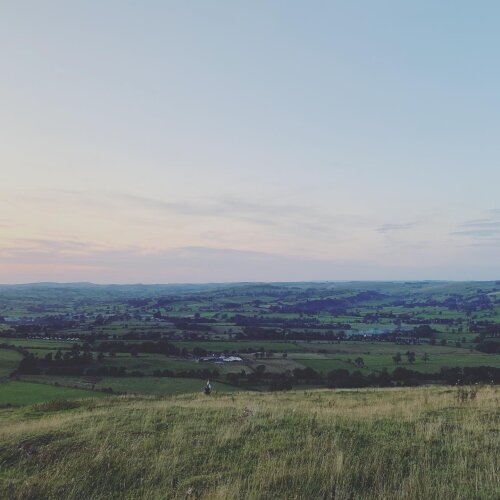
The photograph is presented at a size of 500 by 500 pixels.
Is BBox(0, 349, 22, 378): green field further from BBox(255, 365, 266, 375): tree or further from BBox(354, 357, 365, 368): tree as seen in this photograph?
BBox(354, 357, 365, 368): tree

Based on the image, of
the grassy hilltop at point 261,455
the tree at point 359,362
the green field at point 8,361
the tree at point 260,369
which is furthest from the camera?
the tree at point 359,362

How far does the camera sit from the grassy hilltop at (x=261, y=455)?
357 inches

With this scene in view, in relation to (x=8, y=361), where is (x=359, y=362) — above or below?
below

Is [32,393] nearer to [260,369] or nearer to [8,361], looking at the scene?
[8,361]

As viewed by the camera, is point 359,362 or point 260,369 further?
point 359,362

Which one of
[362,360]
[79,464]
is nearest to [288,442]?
[79,464]

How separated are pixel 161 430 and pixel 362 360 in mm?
85987

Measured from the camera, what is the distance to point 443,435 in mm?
12703

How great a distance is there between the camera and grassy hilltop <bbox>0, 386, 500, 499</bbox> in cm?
907

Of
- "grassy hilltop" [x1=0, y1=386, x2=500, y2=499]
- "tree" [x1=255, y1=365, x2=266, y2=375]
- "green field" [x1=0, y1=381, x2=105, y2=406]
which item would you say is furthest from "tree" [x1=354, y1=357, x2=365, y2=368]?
"grassy hilltop" [x1=0, y1=386, x2=500, y2=499]

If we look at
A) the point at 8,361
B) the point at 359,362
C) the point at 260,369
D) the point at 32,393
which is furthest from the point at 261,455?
the point at 8,361

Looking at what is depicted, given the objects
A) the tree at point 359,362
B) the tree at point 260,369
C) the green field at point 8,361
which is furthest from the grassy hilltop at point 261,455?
the tree at point 359,362

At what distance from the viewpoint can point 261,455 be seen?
11031 millimetres

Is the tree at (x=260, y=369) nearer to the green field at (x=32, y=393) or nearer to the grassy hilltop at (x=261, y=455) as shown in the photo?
the green field at (x=32, y=393)
